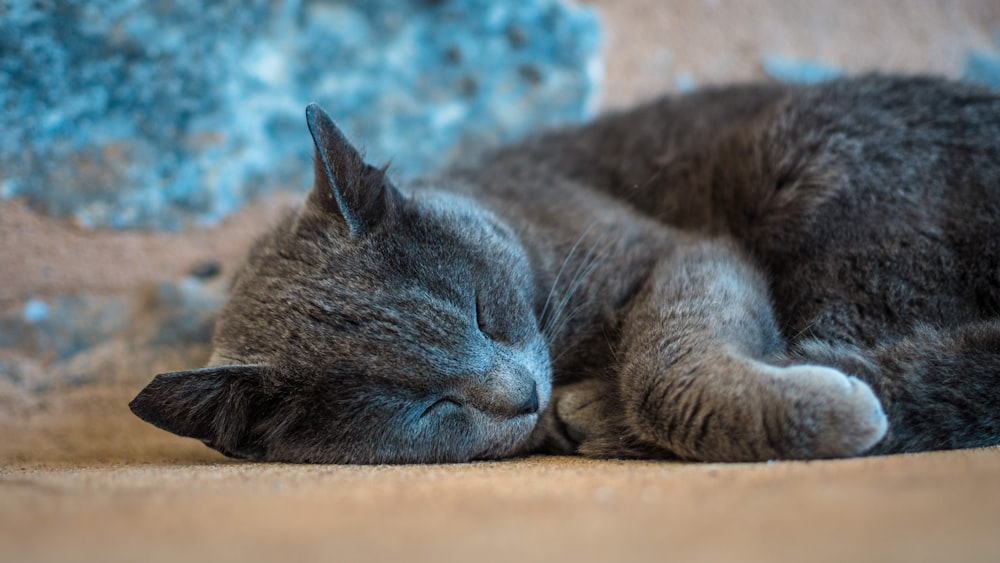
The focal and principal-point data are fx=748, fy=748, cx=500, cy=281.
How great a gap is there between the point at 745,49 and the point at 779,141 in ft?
4.55

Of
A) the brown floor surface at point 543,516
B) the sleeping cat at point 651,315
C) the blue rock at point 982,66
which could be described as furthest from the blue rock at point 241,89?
the blue rock at point 982,66

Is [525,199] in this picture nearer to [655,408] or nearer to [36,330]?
[655,408]

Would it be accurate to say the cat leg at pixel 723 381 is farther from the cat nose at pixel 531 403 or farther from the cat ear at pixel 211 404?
the cat ear at pixel 211 404

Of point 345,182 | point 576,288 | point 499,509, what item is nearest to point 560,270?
point 576,288

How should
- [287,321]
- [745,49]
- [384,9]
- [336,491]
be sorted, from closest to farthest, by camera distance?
[336,491] < [287,321] < [384,9] < [745,49]

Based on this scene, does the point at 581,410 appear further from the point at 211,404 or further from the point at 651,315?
the point at 211,404

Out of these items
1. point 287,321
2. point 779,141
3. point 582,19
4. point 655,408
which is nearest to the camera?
point 655,408

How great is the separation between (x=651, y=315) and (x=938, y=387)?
1.83 feet

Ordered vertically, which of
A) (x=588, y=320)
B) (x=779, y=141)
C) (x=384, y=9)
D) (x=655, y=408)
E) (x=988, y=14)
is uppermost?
(x=384, y=9)

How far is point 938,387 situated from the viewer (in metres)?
1.38

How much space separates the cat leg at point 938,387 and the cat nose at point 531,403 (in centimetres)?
55

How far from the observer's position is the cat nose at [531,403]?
151 centimetres

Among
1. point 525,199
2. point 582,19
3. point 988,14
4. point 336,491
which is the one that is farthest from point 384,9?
point 988,14

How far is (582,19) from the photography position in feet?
9.45
